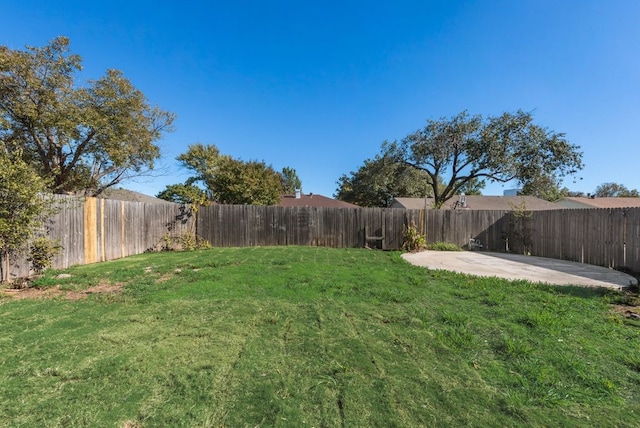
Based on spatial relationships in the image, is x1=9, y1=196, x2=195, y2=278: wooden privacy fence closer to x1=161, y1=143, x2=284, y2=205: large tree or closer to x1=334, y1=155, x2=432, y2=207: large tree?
x1=161, y1=143, x2=284, y2=205: large tree

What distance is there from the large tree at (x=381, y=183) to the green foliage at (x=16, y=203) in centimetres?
1819

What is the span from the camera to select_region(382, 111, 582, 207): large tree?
1638cm

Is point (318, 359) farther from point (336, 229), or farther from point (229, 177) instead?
point (229, 177)

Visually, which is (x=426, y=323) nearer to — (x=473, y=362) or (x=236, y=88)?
(x=473, y=362)

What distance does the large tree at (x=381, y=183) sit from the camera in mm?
20181

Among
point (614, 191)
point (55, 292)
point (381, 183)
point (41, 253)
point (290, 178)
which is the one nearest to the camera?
point (55, 292)

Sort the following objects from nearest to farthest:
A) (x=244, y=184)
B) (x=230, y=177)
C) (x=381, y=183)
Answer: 1. (x=381, y=183)
2. (x=244, y=184)
3. (x=230, y=177)

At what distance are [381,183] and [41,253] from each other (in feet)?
62.8

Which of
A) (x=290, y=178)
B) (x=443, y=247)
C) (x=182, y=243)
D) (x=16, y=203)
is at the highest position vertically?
(x=290, y=178)

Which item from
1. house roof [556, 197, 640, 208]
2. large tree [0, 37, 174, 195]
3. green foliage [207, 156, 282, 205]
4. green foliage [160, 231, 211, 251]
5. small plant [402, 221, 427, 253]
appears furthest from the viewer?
house roof [556, 197, 640, 208]

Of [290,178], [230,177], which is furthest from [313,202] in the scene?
[290,178]

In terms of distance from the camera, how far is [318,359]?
238cm

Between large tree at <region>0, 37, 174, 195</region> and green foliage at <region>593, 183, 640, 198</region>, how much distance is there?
63.4m

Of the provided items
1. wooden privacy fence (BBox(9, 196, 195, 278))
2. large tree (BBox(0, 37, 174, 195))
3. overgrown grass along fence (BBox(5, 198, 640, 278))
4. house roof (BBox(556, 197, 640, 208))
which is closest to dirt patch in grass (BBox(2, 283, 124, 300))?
wooden privacy fence (BBox(9, 196, 195, 278))
